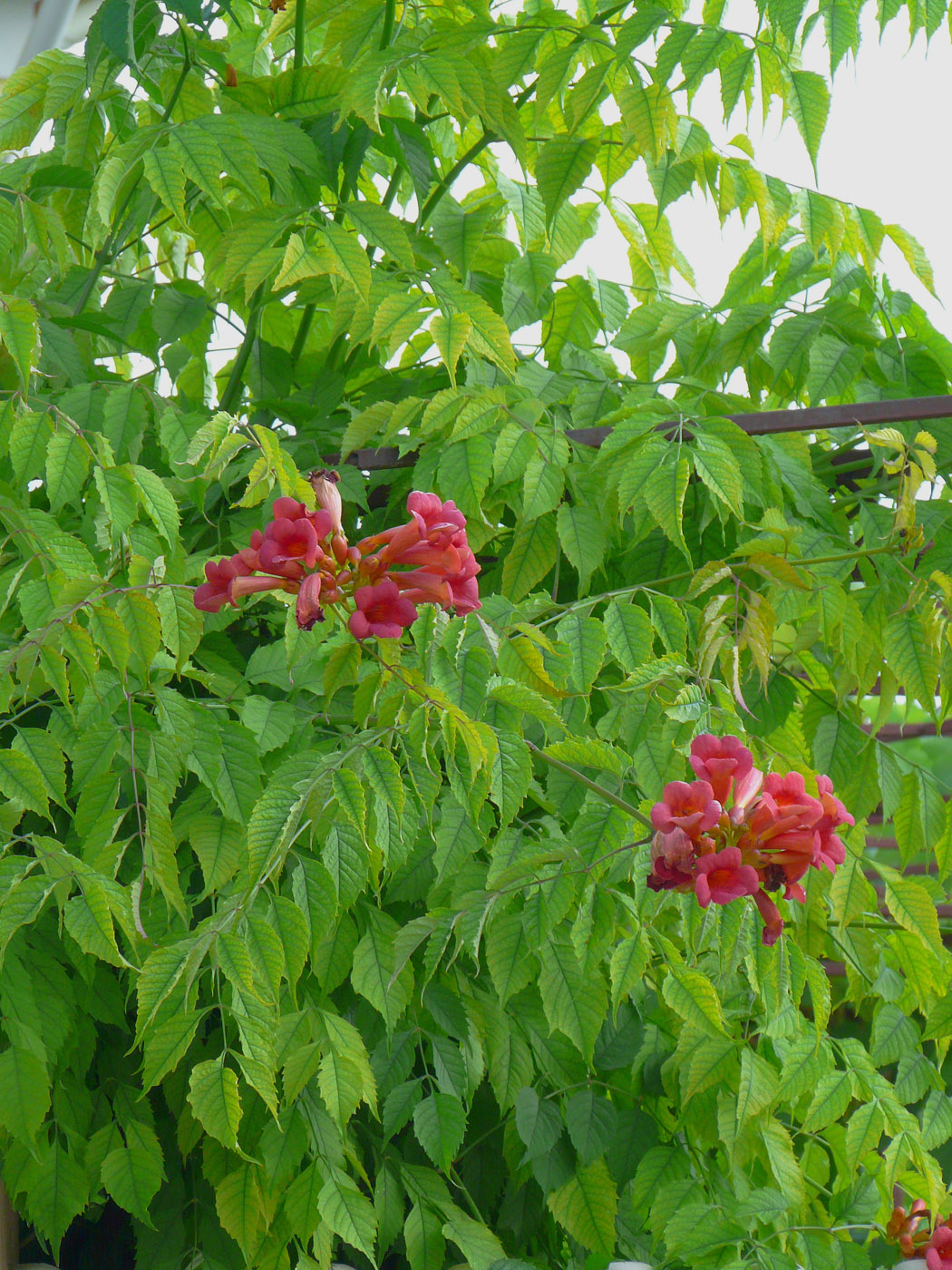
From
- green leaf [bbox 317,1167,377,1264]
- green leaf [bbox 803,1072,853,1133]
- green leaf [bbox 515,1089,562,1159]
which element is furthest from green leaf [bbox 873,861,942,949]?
green leaf [bbox 317,1167,377,1264]

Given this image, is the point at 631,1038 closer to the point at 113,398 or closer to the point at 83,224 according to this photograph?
the point at 113,398

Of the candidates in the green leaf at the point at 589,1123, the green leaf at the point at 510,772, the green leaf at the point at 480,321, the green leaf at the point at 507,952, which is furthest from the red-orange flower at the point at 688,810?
the green leaf at the point at 589,1123

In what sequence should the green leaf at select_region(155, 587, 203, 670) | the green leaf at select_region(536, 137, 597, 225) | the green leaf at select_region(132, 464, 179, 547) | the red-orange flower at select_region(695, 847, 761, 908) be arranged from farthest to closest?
the green leaf at select_region(536, 137, 597, 225) → the green leaf at select_region(132, 464, 179, 547) → the green leaf at select_region(155, 587, 203, 670) → the red-orange flower at select_region(695, 847, 761, 908)

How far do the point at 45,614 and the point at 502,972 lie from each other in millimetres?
574

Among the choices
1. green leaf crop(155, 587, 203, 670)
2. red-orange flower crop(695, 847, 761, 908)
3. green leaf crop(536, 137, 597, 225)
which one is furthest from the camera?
green leaf crop(536, 137, 597, 225)

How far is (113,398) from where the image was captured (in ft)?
4.55

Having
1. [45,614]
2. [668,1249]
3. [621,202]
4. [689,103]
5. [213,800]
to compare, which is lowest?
[668,1249]

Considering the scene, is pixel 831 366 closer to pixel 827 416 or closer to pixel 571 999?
pixel 827 416

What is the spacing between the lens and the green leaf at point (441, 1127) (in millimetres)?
1254

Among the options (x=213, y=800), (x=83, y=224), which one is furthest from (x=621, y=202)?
(x=213, y=800)

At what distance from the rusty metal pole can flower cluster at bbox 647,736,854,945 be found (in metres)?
1.03

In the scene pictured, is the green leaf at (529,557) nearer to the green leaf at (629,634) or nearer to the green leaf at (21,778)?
the green leaf at (629,634)

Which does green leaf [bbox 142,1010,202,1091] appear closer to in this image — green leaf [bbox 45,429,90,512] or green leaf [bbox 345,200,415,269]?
green leaf [bbox 45,429,90,512]

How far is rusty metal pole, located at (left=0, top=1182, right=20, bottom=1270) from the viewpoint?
1.44m
